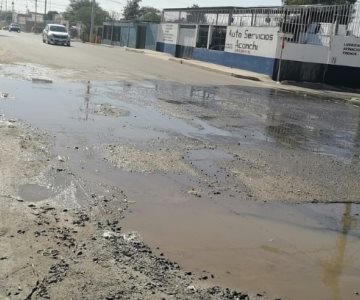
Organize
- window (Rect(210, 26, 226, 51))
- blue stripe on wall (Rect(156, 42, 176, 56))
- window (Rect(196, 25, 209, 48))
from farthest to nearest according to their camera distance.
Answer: blue stripe on wall (Rect(156, 42, 176, 56)) → window (Rect(196, 25, 209, 48)) → window (Rect(210, 26, 226, 51))

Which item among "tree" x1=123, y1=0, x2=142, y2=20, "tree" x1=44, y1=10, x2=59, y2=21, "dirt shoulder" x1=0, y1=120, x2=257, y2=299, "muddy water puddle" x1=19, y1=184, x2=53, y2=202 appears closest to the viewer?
"dirt shoulder" x1=0, y1=120, x2=257, y2=299

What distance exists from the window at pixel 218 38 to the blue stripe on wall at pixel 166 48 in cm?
810

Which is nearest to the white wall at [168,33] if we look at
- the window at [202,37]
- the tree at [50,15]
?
the window at [202,37]

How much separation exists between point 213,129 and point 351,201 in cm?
479

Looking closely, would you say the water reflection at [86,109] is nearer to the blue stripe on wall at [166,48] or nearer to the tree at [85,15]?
the blue stripe on wall at [166,48]

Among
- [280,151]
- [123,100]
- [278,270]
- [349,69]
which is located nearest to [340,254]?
[278,270]

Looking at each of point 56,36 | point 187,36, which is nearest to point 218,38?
point 187,36

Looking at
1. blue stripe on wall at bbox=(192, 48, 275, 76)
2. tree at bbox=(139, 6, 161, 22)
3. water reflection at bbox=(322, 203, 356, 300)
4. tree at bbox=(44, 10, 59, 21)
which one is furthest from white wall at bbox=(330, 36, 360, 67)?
tree at bbox=(44, 10, 59, 21)

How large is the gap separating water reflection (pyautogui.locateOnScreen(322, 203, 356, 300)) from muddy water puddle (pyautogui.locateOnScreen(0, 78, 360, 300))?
0.01 meters

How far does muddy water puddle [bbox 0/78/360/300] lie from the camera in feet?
15.5

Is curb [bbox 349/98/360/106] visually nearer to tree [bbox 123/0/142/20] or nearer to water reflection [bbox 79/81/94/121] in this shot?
water reflection [bbox 79/81/94/121]

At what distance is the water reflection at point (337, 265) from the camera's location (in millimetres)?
4503

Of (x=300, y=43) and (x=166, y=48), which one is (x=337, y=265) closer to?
(x=300, y=43)

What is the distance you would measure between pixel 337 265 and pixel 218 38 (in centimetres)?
3960
